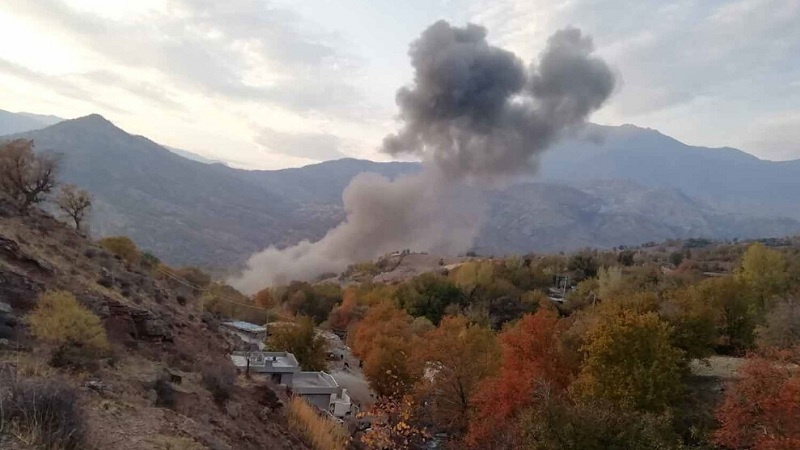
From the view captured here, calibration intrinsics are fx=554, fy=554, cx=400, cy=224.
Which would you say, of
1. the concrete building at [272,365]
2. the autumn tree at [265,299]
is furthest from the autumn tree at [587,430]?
the autumn tree at [265,299]

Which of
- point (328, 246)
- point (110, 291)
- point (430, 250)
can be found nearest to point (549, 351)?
point (110, 291)

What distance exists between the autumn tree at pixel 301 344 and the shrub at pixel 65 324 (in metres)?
25.4

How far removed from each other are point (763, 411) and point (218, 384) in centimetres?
1689

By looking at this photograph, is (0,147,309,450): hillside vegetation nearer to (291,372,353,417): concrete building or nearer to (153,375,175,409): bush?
(153,375,175,409): bush

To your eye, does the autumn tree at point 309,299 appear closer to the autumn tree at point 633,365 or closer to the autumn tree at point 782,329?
the autumn tree at point 633,365

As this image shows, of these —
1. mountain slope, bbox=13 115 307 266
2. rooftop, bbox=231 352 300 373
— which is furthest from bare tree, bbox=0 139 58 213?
mountain slope, bbox=13 115 307 266

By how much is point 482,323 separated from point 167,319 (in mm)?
34668

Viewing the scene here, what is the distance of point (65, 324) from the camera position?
1165cm

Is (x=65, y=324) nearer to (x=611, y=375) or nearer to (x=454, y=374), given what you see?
(x=611, y=375)

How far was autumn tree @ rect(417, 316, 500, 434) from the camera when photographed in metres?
27.6

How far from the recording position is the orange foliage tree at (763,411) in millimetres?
16391

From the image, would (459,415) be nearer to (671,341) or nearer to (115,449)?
(671,341)

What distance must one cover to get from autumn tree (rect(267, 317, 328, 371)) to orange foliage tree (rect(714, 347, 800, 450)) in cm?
2529

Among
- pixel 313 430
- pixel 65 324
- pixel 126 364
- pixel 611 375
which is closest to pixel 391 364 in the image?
pixel 611 375
